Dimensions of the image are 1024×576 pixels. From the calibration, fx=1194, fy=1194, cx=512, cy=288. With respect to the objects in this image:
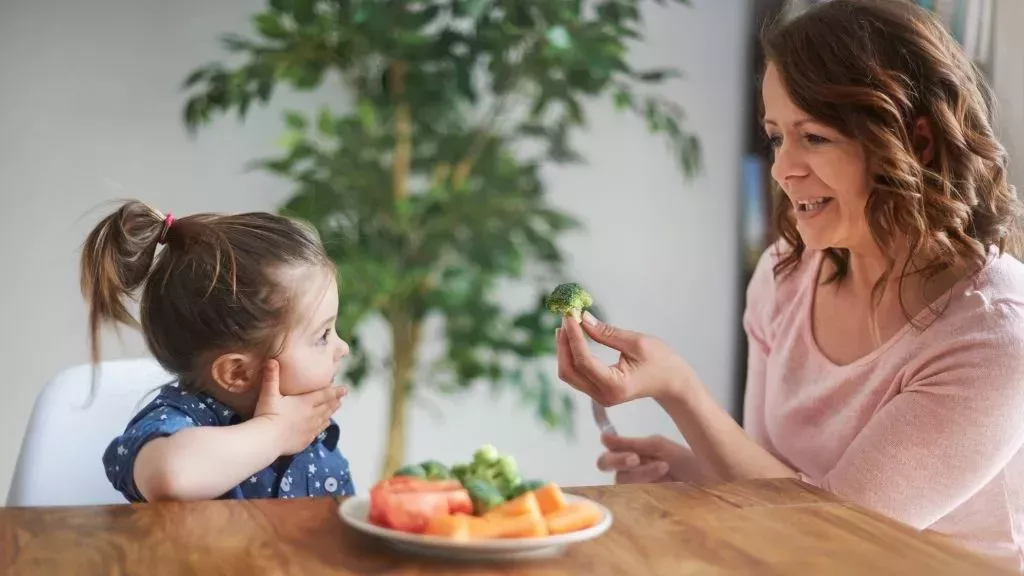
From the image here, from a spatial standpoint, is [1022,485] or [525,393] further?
[525,393]

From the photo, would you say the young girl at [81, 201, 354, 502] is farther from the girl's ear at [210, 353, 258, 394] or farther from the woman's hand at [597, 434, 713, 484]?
the woman's hand at [597, 434, 713, 484]

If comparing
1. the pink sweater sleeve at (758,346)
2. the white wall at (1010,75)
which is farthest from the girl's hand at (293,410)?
the white wall at (1010,75)

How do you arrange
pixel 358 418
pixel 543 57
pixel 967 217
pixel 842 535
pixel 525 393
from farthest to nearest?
pixel 358 418 < pixel 525 393 < pixel 543 57 < pixel 967 217 < pixel 842 535

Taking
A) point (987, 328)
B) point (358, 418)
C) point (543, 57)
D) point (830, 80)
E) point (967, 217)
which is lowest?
point (358, 418)

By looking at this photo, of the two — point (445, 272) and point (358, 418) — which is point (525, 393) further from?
point (358, 418)

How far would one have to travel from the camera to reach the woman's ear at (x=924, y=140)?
1625mm

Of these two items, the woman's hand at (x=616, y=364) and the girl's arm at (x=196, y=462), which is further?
the woman's hand at (x=616, y=364)

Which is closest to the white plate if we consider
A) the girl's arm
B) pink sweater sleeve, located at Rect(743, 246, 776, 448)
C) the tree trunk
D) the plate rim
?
the plate rim

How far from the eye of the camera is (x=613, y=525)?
1.17 m

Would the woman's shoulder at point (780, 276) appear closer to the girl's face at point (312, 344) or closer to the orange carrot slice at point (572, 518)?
the girl's face at point (312, 344)

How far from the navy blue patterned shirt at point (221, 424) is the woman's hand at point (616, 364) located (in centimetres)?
34

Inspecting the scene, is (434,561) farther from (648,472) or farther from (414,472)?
(648,472)

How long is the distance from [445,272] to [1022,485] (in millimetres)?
1451

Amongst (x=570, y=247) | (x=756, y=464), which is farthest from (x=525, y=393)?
(x=756, y=464)
